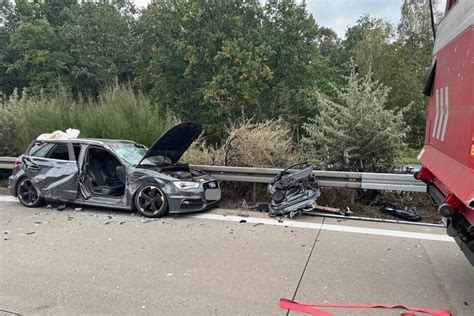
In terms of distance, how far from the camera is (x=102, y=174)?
7.92 metres

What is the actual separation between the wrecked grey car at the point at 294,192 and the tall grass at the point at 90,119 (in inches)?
166

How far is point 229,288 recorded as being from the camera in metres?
3.89

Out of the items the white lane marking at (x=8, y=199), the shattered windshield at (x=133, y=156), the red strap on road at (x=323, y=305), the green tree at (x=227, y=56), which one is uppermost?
the green tree at (x=227, y=56)

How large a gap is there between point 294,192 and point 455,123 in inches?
154

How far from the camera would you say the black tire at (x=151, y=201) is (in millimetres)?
6648

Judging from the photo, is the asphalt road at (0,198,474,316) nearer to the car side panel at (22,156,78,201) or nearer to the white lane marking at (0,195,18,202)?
the car side panel at (22,156,78,201)

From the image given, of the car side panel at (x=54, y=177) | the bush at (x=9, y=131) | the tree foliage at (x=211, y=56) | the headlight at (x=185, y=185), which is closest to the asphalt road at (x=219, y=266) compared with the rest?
the headlight at (x=185, y=185)

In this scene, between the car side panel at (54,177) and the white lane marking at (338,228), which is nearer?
the white lane marking at (338,228)

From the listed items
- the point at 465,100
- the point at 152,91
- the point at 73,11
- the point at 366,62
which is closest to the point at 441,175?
the point at 465,100

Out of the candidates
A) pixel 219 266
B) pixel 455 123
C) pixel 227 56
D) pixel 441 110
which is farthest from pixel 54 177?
pixel 227 56

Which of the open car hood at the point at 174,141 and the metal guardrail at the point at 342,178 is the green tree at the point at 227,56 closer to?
the metal guardrail at the point at 342,178

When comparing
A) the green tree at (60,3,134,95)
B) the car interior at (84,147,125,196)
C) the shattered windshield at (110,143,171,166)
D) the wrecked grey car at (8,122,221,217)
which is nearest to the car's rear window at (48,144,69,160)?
the wrecked grey car at (8,122,221,217)

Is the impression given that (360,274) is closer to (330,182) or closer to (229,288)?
(229,288)

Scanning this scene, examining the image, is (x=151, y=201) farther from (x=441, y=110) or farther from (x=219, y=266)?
(x=441, y=110)
